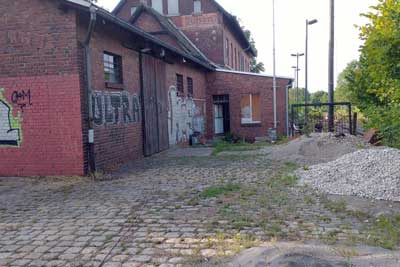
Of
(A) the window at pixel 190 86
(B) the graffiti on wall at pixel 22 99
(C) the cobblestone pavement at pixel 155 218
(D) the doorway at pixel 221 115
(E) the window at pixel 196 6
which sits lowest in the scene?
(C) the cobblestone pavement at pixel 155 218

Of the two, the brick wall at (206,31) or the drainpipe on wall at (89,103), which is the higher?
the brick wall at (206,31)

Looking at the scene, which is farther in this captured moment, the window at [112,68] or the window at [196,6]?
the window at [196,6]

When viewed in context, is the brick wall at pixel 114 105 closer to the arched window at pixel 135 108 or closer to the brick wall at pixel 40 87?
the arched window at pixel 135 108

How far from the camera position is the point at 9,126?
10.7 meters

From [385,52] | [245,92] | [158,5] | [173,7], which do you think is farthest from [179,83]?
[385,52]

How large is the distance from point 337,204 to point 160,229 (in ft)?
9.73

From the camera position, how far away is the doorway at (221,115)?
24.4m

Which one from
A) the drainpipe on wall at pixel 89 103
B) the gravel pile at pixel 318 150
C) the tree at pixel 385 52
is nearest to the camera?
the tree at pixel 385 52

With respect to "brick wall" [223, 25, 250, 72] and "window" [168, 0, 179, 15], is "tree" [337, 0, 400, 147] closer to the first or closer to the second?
"brick wall" [223, 25, 250, 72]

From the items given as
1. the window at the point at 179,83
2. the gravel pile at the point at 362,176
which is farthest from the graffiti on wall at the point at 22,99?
the window at the point at 179,83

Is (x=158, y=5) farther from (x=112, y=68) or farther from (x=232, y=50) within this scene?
(x=112, y=68)

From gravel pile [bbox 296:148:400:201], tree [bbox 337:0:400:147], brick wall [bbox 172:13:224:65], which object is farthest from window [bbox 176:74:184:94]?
tree [bbox 337:0:400:147]

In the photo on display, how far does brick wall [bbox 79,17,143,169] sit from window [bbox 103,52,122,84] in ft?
0.49

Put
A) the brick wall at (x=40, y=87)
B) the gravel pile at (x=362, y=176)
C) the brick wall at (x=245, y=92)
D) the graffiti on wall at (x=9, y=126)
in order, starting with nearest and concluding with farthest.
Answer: the gravel pile at (x=362, y=176)
the brick wall at (x=40, y=87)
the graffiti on wall at (x=9, y=126)
the brick wall at (x=245, y=92)
